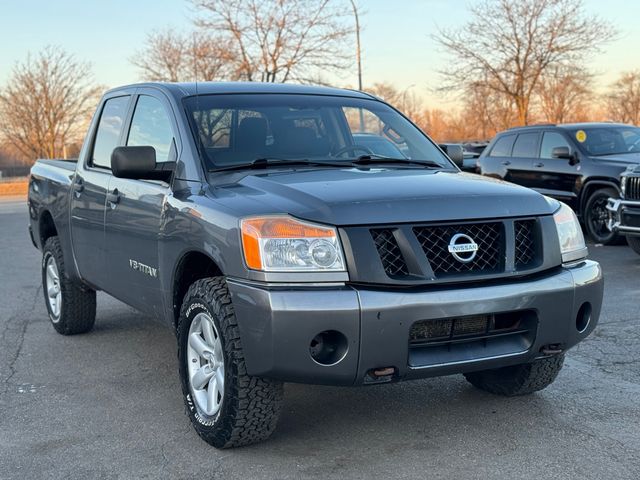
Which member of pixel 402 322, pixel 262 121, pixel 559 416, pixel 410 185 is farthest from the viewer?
pixel 262 121

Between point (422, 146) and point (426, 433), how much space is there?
6.04ft

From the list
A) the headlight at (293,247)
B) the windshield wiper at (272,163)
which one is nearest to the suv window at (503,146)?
the windshield wiper at (272,163)

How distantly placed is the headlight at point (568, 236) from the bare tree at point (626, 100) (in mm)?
51980

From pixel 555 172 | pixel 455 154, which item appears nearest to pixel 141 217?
pixel 455 154

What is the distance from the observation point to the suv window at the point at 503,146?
13630 millimetres

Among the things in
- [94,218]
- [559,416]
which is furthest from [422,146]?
[94,218]

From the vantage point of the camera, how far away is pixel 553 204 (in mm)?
4027

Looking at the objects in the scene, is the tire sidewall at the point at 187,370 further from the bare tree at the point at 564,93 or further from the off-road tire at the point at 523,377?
the bare tree at the point at 564,93

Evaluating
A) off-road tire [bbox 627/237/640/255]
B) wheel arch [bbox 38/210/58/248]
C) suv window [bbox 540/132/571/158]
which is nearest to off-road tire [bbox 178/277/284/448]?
wheel arch [bbox 38/210/58/248]

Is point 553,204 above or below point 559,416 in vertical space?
above

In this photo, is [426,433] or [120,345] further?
[120,345]

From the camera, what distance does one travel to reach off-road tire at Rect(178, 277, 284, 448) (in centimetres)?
362

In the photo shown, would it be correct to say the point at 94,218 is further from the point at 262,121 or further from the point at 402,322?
the point at 402,322

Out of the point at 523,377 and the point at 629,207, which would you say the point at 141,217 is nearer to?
the point at 523,377
